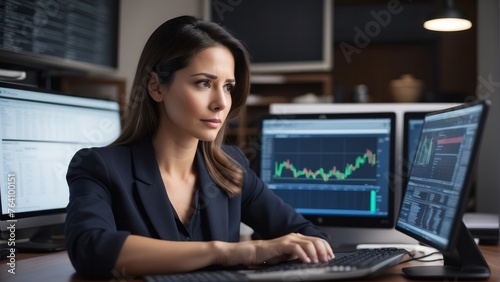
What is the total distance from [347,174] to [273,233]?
336 millimetres

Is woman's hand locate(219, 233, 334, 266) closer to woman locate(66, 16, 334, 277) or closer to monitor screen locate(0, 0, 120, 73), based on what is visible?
woman locate(66, 16, 334, 277)

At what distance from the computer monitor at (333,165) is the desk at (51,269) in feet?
1.16

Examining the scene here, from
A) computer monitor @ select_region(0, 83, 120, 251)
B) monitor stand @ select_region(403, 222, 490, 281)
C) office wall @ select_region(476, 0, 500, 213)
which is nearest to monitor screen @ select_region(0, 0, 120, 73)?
computer monitor @ select_region(0, 83, 120, 251)

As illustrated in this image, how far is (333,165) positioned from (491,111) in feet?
4.84

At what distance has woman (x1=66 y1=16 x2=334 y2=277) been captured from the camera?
1.12m

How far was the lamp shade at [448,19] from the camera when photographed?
7.65 ft

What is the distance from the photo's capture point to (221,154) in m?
1.62

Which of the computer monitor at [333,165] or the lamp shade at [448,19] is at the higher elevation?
the lamp shade at [448,19]

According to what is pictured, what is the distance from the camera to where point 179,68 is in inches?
54.7

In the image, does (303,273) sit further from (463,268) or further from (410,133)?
(410,133)

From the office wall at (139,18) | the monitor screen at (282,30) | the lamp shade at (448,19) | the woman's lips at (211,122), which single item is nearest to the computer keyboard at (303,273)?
the woman's lips at (211,122)

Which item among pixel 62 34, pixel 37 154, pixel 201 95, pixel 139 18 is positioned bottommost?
pixel 37 154

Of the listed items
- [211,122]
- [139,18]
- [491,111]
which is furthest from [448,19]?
[139,18]

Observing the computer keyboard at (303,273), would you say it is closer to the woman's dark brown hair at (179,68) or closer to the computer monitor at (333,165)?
the woman's dark brown hair at (179,68)
